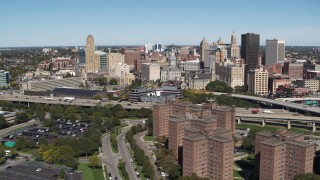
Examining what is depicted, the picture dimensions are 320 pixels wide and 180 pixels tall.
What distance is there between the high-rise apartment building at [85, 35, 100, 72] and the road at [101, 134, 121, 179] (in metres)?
79.4

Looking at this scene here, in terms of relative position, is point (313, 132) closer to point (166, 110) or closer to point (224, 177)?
point (166, 110)

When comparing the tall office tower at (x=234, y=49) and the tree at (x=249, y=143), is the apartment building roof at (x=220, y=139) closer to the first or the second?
the tree at (x=249, y=143)

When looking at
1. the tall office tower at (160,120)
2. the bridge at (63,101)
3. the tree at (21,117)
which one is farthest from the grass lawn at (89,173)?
the bridge at (63,101)

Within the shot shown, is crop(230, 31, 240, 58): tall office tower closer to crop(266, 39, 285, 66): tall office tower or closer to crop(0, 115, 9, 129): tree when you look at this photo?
crop(266, 39, 285, 66): tall office tower

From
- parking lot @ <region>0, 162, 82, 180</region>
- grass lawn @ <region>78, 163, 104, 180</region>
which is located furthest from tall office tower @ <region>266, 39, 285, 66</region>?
parking lot @ <region>0, 162, 82, 180</region>

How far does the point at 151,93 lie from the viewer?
285ft

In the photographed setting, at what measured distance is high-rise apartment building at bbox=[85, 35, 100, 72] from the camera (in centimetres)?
12962

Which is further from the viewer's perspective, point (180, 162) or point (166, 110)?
point (166, 110)

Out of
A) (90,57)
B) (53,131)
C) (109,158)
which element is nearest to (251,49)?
(90,57)

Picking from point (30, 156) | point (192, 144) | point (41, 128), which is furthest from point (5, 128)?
point (192, 144)

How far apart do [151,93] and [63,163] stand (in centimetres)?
4581

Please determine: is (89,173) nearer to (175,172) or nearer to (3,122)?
(175,172)

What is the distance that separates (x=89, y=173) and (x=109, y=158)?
220 inches

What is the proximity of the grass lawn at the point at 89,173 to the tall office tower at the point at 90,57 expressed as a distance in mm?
90303
